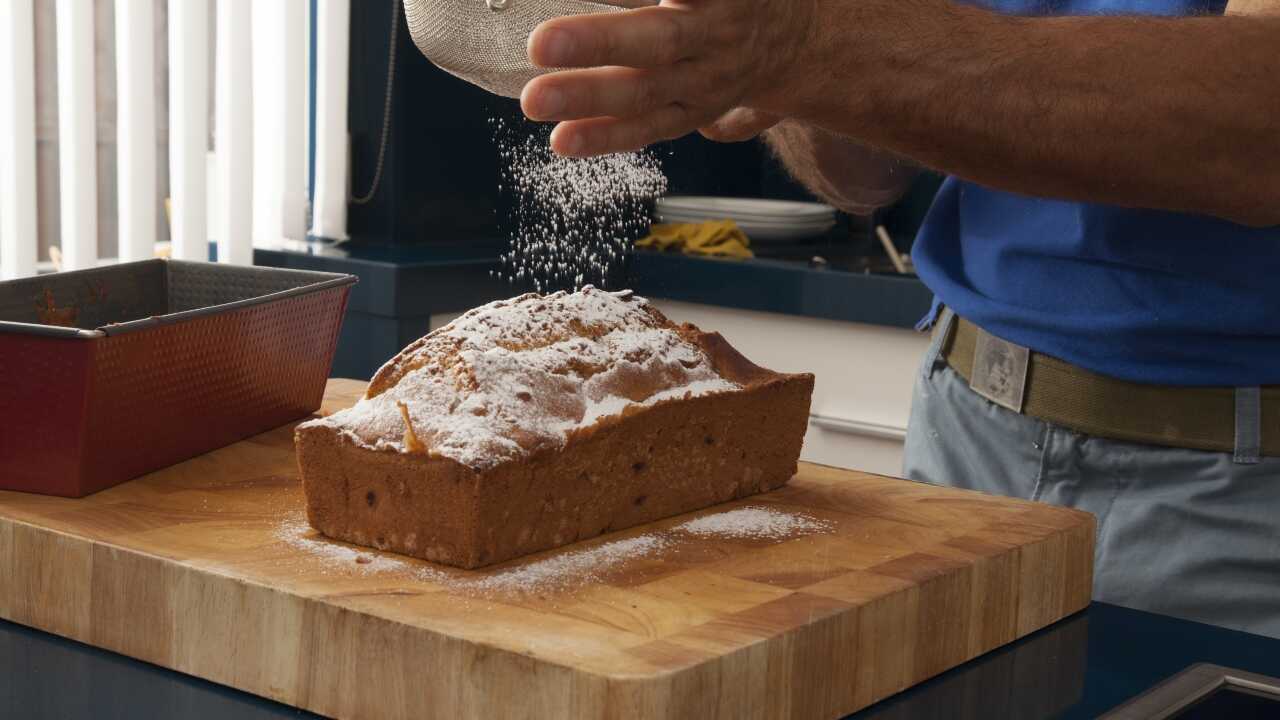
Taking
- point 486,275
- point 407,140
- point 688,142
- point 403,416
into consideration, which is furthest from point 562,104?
point 688,142

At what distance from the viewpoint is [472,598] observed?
860 mm

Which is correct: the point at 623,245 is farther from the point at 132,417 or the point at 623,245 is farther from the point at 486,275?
the point at 132,417

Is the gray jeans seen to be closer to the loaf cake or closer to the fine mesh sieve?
the loaf cake

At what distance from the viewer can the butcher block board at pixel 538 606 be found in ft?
2.53

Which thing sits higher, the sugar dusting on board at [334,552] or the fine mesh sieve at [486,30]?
the fine mesh sieve at [486,30]

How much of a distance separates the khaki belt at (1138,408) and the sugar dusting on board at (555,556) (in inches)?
14.1

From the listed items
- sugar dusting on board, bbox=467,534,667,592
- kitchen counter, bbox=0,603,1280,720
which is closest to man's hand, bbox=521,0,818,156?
sugar dusting on board, bbox=467,534,667,592

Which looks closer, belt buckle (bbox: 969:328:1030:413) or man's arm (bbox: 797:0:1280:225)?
man's arm (bbox: 797:0:1280:225)

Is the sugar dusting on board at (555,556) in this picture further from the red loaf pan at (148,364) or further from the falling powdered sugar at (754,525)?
the red loaf pan at (148,364)

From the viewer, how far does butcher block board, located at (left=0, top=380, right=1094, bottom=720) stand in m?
0.77

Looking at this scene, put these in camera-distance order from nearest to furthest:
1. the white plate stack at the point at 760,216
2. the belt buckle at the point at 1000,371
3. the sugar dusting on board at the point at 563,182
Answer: the sugar dusting on board at the point at 563,182, the belt buckle at the point at 1000,371, the white plate stack at the point at 760,216

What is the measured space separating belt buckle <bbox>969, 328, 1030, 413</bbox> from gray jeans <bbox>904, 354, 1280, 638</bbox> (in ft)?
0.06

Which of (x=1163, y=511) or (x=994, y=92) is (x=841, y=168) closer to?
(x=1163, y=511)

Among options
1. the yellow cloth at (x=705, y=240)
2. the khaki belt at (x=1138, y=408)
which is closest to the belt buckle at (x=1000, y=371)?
the khaki belt at (x=1138, y=408)
